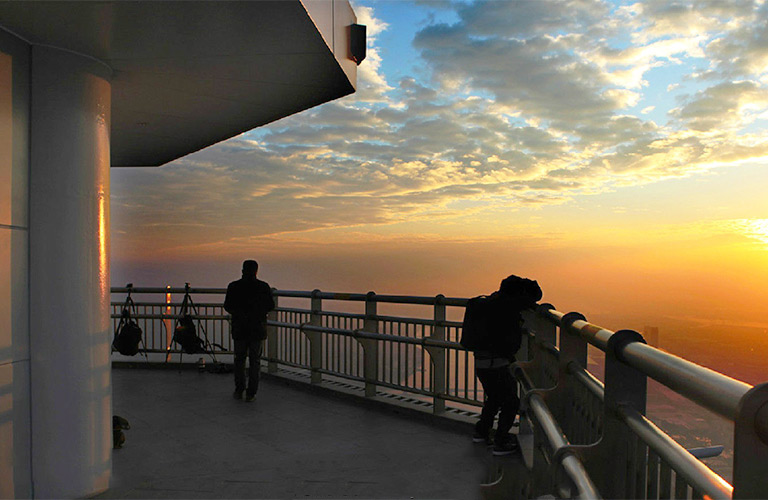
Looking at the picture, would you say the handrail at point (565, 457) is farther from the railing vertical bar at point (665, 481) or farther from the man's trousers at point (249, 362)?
the man's trousers at point (249, 362)

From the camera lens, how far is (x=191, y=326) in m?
11.1

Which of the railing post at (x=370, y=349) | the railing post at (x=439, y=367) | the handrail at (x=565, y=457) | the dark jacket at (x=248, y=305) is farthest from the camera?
the dark jacket at (x=248, y=305)

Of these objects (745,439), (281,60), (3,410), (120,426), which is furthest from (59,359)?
(745,439)

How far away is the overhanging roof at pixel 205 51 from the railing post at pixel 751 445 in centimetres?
384

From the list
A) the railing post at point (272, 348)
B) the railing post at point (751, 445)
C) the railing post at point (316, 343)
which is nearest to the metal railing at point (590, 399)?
the railing post at point (751, 445)

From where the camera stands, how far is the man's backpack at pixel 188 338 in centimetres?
1095

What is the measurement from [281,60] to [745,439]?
15.9 feet

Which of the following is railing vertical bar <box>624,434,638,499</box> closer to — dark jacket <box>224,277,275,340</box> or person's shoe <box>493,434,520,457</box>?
person's shoe <box>493,434,520,457</box>

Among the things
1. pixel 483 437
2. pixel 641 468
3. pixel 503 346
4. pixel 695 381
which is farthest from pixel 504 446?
pixel 695 381

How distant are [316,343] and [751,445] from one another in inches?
338

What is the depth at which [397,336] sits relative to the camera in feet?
27.2

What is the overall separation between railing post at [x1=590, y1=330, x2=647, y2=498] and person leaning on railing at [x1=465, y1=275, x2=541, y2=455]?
330cm

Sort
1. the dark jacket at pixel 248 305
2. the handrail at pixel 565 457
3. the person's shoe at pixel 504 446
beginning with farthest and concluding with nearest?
the dark jacket at pixel 248 305, the person's shoe at pixel 504 446, the handrail at pixel 565 457

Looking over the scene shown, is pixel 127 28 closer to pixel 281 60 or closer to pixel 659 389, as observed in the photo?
pixel 281 60
